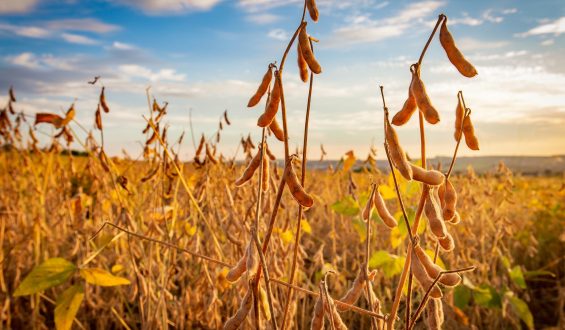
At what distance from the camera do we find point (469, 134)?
76 cm

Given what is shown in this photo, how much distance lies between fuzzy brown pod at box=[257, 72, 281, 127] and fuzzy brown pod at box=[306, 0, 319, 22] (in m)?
0.10

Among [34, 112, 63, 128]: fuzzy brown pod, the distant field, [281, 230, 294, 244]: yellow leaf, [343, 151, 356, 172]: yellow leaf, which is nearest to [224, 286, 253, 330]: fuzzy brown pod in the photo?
the distant field

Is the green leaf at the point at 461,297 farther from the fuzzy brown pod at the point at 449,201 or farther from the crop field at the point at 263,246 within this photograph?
the fuzzy brown pod at the point at 449,201

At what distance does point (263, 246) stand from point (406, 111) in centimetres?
30


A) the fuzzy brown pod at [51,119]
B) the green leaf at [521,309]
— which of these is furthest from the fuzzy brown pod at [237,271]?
the green leaf at [521,309]

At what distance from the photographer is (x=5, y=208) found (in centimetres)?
269

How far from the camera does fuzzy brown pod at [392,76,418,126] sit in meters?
0.69

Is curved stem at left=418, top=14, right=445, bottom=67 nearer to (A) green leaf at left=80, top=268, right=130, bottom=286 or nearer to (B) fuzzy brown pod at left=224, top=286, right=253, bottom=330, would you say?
(B) fuzzy brown pod at left=224, top=286, right=253, bottom=330

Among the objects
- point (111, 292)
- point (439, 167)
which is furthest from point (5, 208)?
point (439, 167)

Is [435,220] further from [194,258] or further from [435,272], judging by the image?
[194,258]

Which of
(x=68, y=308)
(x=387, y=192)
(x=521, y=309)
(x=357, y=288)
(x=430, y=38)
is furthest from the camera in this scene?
(x=521, y=309)

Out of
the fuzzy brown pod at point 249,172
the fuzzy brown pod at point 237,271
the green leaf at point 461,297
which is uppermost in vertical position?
the fuzzy brown pod at point 249,172

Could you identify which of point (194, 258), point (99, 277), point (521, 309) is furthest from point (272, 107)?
point (521, 309)

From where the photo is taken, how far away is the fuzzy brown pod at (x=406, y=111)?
0.69 metres
